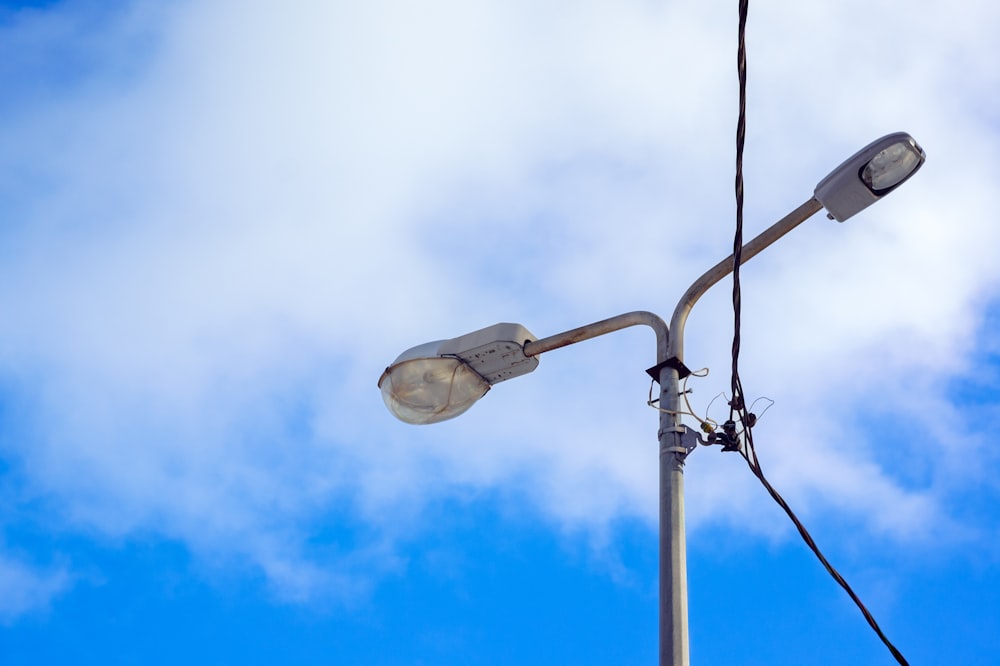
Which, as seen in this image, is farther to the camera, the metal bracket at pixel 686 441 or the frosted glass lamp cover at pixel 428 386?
the frosted glass lamp cover at pixel 428 386

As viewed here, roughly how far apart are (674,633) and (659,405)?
4.37 feet

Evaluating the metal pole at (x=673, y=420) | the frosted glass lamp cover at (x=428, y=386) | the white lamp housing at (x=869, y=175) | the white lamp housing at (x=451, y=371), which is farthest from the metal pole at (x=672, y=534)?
the frosted glass lamp cover at (x=428, y=386)

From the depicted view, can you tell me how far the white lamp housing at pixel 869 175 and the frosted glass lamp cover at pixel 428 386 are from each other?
8.17ft

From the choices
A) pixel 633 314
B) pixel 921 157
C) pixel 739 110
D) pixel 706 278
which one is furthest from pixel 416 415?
pixel 921 157

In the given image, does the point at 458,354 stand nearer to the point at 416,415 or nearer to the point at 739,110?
the point at 416,415

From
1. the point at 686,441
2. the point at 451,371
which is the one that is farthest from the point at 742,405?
the point at 451,371

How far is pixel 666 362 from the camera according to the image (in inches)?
260

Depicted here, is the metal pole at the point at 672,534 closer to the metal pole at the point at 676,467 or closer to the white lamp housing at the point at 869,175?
the metal pole at the point at 676,467

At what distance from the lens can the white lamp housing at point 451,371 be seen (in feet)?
24.1

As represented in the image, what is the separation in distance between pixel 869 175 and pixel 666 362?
4.83ft

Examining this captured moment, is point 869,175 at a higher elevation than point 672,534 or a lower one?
higher

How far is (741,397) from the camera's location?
641 cm

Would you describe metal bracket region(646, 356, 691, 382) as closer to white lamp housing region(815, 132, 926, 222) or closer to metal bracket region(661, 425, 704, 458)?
metal bracket region(661, 425, 704, 458)

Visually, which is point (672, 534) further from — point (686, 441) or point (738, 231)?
point (738, 231)
